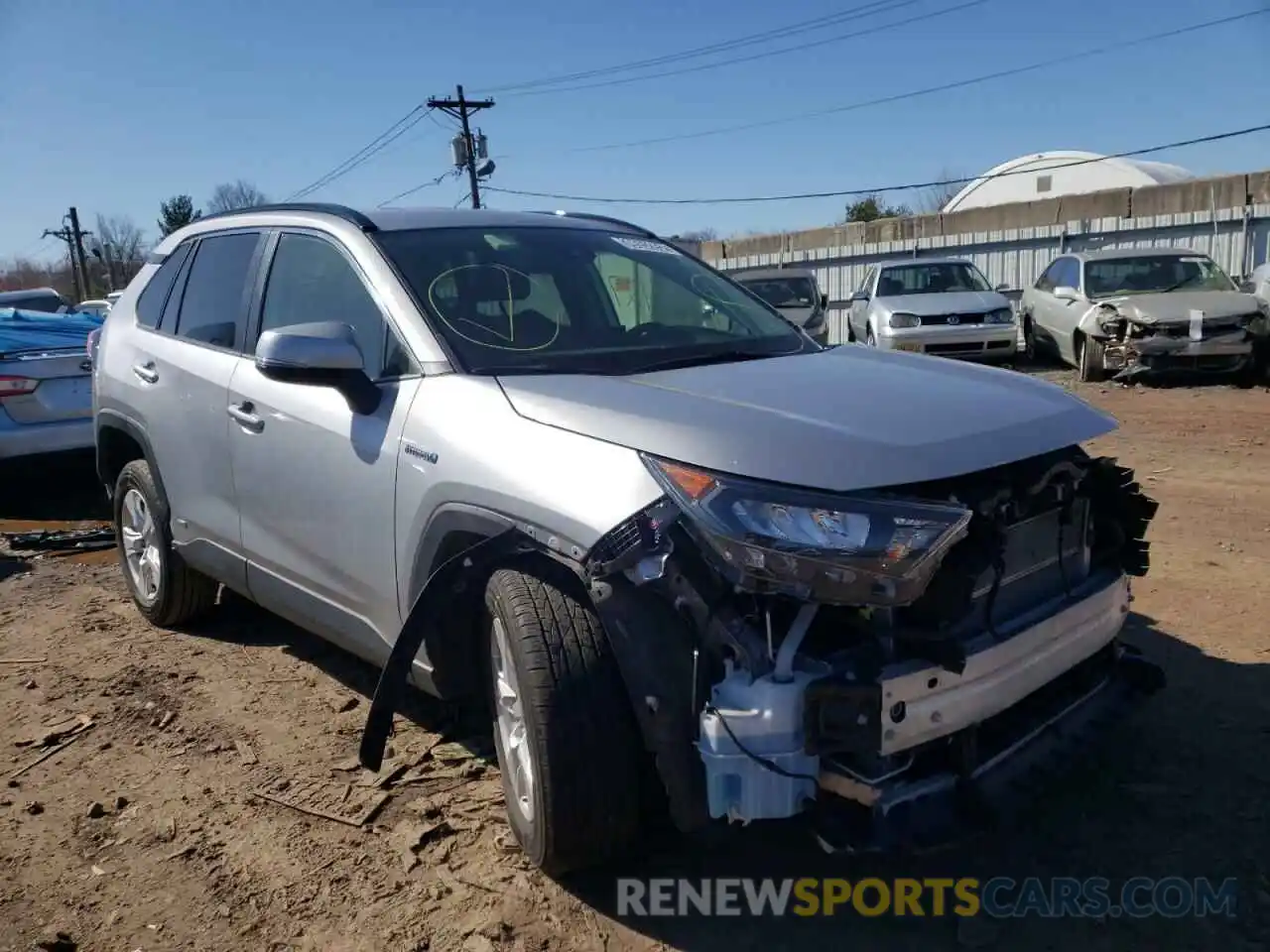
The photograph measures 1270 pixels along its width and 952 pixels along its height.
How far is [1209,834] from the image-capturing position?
116 inches

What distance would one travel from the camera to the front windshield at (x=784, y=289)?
14227 millimetres

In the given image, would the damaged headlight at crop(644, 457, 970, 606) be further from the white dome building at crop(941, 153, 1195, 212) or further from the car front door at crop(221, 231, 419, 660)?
the white dome building at crop(941, 153, 1195, 212)

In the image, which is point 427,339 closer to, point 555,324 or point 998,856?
point 555,324

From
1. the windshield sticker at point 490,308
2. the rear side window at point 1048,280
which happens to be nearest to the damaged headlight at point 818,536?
the windshield sticker at point 490,308

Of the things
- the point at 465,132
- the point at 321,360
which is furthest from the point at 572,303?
the point at 465,132

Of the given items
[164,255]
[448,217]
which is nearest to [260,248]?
[448,217]

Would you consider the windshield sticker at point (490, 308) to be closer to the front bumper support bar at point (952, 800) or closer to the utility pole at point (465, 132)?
the front bumper support bar at point (952, 800)

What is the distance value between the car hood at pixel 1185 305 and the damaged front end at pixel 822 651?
10.4 metres

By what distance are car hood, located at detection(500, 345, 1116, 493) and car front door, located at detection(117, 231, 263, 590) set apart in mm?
1669

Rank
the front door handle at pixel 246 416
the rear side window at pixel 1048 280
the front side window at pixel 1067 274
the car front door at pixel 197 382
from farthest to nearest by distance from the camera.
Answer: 1. the rear side window at pixel 1048 280
2. the front side window at pixel 1067 274
3. the car front door at pixel 197 382
4. the front door handle at pixel 246 416

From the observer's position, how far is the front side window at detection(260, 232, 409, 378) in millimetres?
3338

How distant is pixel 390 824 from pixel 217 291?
2.37 m

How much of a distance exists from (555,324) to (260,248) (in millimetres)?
1398

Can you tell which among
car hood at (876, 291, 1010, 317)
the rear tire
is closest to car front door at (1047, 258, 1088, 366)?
the rear tire
